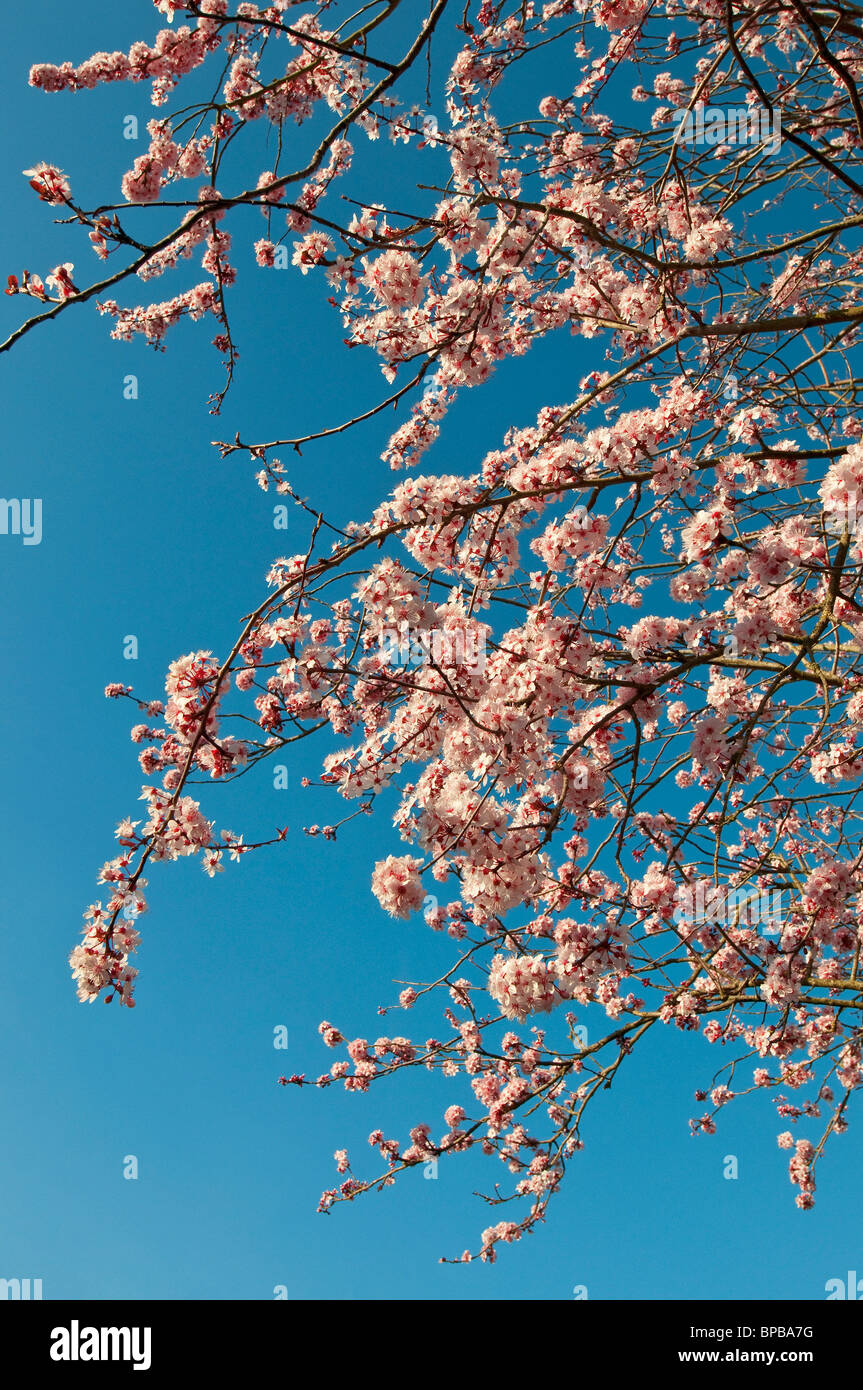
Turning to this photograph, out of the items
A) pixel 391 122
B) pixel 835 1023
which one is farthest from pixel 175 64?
pixel 835 1023

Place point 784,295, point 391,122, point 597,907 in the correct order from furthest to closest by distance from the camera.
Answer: point 784,295, point 597,907, point 391,122

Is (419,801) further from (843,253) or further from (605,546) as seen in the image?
(843,253)

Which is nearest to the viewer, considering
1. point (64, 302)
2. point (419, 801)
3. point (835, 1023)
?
point (64, 302)

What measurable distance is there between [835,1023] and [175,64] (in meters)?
6.63

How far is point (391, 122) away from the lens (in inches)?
148

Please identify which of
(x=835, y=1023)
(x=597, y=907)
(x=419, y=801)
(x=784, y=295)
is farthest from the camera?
(x=835, y=1023)

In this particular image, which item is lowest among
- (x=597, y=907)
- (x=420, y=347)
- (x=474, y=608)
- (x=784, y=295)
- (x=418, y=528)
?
(x=597, y=907)

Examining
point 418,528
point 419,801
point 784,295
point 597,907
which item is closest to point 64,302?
point 418,528

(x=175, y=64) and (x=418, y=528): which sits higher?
(x=175, y=64)

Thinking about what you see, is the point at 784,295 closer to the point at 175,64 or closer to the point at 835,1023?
the point at 175,64

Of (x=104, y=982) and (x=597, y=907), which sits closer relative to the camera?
(x=104, y=982)

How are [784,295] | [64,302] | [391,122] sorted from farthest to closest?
[784,295], [391,122], [64,302]

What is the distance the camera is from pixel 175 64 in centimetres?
395

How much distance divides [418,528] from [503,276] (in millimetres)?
1291
